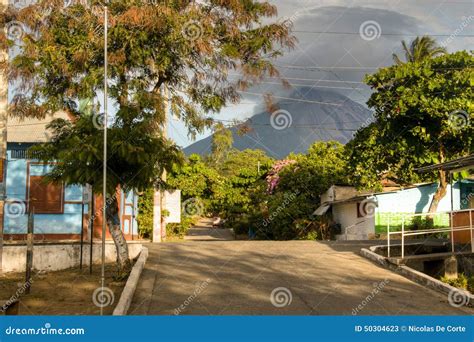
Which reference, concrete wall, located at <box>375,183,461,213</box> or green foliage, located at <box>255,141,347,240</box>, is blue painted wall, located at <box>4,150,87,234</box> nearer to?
green foliage, located at <box>255,141,347,240</box>

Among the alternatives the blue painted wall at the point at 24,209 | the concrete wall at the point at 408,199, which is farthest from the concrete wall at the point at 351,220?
the blue painted wall at the point at 24,209

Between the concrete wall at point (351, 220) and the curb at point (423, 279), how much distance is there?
48.6 feet

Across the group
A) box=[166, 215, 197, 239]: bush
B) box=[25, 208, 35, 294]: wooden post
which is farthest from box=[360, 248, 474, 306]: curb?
box=[166, 215, 197, 239]: bush

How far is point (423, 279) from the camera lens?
12.5 m

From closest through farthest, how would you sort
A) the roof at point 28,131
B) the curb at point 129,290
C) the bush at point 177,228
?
the curb at point 129,290
the roof at point 28,131
the bush at point 177,228

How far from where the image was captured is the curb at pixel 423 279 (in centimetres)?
1090

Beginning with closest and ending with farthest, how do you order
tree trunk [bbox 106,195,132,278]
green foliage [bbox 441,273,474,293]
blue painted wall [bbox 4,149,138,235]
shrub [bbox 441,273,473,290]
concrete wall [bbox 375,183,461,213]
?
tree trunk [bbox 106,195,132,278], green foliage [bbox 441,273,474,293], shrub [bbox 441,273,473,290], blue painted wall [bbox 4,149,138,235], concrete wall [bbox 375,183,461,213]

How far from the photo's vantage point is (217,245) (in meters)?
19.7

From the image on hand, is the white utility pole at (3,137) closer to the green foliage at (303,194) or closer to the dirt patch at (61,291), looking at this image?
the dirt patch at (61,291)

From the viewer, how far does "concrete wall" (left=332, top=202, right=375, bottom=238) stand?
30.9m

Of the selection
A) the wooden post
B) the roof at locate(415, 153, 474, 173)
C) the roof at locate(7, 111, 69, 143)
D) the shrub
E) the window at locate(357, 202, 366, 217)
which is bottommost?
the shrub

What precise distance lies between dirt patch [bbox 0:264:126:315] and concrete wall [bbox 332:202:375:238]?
18.4m

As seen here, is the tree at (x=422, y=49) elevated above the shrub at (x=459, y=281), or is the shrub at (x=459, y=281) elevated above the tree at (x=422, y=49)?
the tree at (x=422, y=49)

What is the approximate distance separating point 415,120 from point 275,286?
15.1 meters
